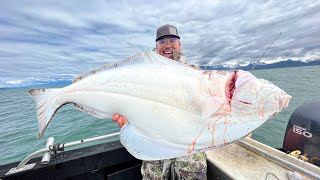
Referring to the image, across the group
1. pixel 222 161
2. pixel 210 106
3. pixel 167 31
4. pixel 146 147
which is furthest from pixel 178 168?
pixel 167 31

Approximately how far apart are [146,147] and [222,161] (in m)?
1.88

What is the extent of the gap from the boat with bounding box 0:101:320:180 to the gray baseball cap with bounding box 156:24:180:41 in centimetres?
197

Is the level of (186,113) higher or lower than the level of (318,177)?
higher

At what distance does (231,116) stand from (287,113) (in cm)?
1397

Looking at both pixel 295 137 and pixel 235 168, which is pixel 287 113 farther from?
pixel 235 168

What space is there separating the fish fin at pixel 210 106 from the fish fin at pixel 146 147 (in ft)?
0.99

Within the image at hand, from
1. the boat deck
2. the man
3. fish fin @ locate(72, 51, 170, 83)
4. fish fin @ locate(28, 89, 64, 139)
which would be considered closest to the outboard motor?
the boat deck

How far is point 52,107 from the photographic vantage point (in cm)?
199

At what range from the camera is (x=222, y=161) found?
3092 millimetres

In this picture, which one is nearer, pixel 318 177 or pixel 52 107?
pixel 52 107

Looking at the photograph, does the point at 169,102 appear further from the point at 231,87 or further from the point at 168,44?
the point at 168,44

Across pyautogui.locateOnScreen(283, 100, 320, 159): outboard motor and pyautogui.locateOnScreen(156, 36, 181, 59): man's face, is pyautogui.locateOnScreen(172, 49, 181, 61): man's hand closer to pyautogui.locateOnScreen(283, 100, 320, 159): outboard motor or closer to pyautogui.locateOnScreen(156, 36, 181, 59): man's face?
pyautogui.locateOnScreen(156, 36, 181, 59): man's face

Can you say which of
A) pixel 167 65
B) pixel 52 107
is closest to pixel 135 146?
pixel 167 65

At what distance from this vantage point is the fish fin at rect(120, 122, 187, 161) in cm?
153
